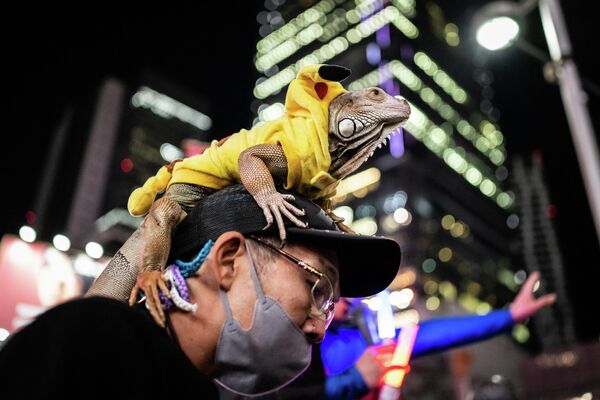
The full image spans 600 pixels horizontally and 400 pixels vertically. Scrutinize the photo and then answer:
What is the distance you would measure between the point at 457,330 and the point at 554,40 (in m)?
4.91

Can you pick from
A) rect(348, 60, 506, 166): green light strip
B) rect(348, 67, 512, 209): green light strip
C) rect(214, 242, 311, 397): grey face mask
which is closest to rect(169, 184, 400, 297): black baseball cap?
rect(214, 242, 311, 397): grey face mask

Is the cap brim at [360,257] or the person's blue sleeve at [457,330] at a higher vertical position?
the cap brim at [360,257]

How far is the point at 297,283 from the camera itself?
234 centimetres

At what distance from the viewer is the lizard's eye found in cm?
312

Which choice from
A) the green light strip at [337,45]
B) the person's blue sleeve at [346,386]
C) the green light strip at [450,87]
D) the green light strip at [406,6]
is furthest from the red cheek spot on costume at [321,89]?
the green light strip at [450,87]

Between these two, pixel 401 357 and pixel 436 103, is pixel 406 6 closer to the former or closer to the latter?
pixel 436 103

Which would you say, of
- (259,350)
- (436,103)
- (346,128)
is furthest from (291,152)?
(436,103)

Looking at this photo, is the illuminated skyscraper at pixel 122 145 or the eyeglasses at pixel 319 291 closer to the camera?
the eyeglasses at pixel 319 291

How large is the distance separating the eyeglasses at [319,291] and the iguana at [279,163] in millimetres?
141

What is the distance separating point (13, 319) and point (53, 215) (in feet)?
79.4

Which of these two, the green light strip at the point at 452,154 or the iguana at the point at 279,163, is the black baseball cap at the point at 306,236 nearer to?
the iguana at the point at 279,163

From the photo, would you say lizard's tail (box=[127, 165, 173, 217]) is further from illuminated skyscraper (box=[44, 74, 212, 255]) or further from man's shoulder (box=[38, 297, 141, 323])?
illuminated skyscraper (box=[44, 74, 212, 255])

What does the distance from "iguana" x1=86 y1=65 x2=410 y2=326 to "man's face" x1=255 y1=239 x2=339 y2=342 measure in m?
0.16

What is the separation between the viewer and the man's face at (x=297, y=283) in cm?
228
